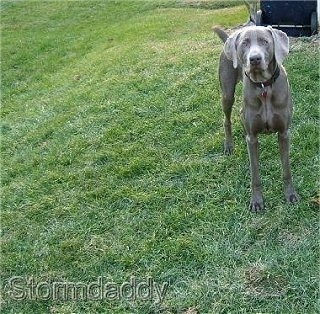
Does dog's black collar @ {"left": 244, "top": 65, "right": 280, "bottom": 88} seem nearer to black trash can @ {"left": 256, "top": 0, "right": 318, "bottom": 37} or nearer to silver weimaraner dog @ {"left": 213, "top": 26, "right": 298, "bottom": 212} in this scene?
silver weimaraner dog @ {"left": 213, "top": 26, "right": 298, "bottom": 212}

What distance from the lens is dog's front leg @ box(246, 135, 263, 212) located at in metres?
3.74

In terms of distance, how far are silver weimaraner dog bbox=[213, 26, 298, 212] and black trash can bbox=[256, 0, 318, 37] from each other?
346cm

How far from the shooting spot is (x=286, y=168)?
12.3 ft

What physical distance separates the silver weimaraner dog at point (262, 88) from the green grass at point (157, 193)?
27 cm

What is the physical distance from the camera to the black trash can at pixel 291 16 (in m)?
6.75

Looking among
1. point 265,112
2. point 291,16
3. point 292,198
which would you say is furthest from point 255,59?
point 291,16

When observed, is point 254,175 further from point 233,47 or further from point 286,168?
point 233,47

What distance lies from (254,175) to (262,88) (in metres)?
0.64

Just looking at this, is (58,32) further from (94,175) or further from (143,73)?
(94,175)

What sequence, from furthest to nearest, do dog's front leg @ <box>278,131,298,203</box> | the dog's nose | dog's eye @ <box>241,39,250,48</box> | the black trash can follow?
the black trash can < dog's front leg @ <box>278,131,298,203</box> < dog's eye @ <box>241,39,250,48</box> < the dog's nose

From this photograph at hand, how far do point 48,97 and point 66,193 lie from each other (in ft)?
10.5

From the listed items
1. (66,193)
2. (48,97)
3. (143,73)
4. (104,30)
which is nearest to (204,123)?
(66,193)

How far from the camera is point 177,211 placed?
402 centimetres

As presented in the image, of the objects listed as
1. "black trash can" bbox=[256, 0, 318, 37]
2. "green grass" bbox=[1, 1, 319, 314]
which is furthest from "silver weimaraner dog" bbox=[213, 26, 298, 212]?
"black trash can" bbox=[256, 0, 318, 37]
